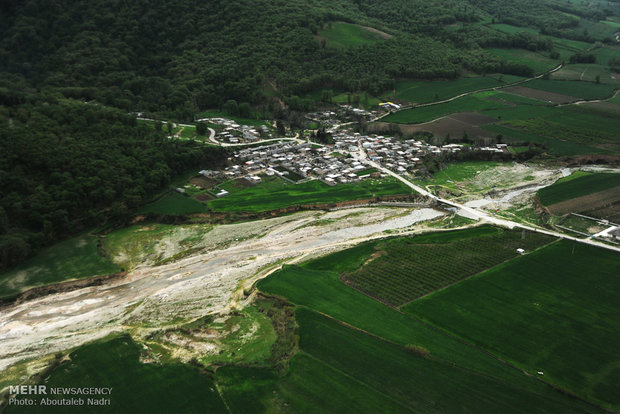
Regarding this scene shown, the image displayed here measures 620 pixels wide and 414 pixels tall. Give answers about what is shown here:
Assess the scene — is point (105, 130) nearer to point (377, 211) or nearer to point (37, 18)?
point (377, 211)

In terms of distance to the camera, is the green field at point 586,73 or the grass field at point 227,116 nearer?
the grass field at point 227,116

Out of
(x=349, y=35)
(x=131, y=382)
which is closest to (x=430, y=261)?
(x=131, y=382)

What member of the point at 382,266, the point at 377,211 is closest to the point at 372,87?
the point at 377,211

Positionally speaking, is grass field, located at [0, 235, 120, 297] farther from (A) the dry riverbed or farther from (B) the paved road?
(B) the paved road

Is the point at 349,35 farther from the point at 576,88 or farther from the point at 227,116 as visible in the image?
the point at 576,88

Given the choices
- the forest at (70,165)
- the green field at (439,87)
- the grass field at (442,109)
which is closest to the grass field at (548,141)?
the grass field at (442,109)

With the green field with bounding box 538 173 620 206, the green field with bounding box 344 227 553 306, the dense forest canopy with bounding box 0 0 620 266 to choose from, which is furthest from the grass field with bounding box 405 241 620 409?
the dense forest canopy with bounding box 0 0 620 266

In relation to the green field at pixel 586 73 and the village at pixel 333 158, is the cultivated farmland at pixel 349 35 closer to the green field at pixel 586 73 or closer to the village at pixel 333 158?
the village at pixel 333 158
